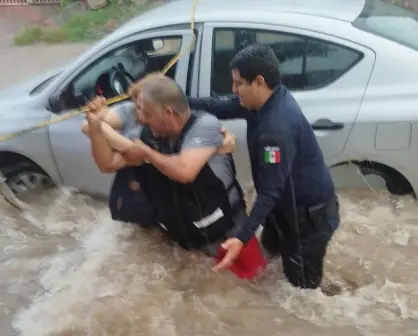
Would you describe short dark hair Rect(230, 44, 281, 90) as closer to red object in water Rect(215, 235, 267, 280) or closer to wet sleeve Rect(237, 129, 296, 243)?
wet sleeve Rect(237, 129, 296, 243)

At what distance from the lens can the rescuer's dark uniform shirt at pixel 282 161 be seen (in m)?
2.98

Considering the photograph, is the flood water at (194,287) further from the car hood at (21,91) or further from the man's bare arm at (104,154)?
the car hood at (21,91)

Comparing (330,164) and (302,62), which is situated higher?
(302,62)

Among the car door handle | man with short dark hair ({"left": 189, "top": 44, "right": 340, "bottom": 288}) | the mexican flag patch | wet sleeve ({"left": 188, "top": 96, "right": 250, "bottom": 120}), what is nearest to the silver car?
the car door handle

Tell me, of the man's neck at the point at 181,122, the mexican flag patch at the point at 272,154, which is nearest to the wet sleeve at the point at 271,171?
the mexican flag patch at the point at 272,154

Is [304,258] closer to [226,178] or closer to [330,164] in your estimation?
[226,178]

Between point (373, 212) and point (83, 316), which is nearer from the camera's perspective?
point (83, 316)

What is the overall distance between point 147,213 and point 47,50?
935 centimetres

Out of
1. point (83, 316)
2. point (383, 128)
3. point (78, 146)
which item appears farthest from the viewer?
point (78, 146)

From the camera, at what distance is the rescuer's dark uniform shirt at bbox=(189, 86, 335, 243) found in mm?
2977

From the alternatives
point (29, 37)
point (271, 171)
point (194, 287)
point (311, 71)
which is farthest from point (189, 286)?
point (29, 37)

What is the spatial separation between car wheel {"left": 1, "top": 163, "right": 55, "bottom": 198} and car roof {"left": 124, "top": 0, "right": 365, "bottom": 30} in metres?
1.32

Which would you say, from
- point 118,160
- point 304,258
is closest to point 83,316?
point 118,160

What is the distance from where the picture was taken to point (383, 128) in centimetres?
413
